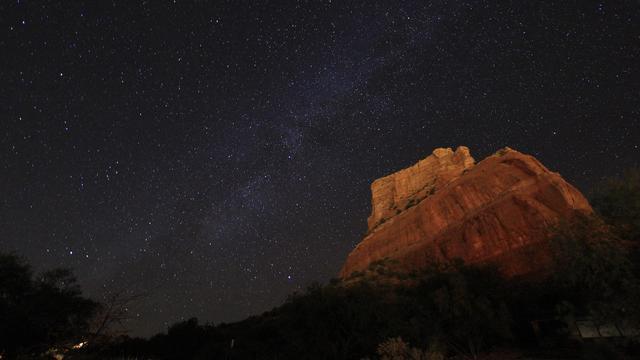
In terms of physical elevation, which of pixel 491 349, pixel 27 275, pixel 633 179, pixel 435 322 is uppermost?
pixel 27 275

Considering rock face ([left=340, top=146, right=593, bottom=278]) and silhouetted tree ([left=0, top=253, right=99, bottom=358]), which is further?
rock face ([left=340, top=146, right=593, bottom=278])

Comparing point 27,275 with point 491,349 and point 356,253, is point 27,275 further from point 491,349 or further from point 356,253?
point 356,253

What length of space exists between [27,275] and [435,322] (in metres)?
32.6

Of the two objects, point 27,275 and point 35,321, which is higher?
point 27,275

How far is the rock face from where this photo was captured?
4975 cm

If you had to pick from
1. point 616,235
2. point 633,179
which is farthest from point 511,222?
point 616,235

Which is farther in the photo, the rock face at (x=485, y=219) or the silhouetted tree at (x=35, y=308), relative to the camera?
the rock face at (x=485, y=219)

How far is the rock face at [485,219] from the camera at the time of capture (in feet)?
163

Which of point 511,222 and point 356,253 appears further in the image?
point 356,253

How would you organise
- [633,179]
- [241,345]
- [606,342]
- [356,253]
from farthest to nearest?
1. [356,253]
2. [241,345]
3. [633,179]
4. [606,342]

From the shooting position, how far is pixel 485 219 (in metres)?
58.9

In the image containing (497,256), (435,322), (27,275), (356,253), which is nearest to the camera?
(435,322)

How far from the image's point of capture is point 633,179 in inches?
834

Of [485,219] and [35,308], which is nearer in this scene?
[35,308]
